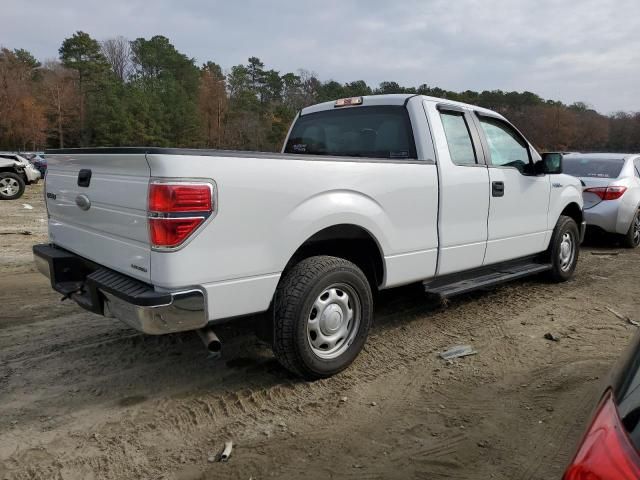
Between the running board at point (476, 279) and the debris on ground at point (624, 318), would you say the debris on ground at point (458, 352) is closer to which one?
the running board at point (476, 279)

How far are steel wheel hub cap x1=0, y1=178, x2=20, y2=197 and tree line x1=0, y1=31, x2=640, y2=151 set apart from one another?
38.1 metres

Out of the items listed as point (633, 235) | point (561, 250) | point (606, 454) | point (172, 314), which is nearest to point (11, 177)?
point (172, 314)

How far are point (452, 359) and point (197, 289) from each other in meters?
2.17

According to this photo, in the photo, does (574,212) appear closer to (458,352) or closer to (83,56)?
(458,352)

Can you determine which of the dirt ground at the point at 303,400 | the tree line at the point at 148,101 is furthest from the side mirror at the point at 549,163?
the tree line at the point at 148,101

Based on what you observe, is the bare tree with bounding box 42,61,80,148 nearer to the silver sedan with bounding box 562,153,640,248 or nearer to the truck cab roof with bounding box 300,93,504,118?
the silver sedan with bounding box 562,153,640,248

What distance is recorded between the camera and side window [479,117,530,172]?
493cm

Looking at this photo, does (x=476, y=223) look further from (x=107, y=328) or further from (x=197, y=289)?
(x=107, y=328)

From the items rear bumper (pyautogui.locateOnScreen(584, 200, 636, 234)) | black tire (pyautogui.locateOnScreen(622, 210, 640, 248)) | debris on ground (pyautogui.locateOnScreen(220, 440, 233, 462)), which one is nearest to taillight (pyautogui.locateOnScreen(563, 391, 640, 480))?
debris on ground (pyautogui.locateOnScreen(220, 440, 233, 462))

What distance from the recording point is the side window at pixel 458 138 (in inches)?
173

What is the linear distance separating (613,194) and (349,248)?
623 cm

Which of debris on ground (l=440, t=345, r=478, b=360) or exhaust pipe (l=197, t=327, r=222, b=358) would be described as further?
debris on ground (l=440, t=345, r=478, b=360)

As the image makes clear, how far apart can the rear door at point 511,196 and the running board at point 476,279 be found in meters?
0.14

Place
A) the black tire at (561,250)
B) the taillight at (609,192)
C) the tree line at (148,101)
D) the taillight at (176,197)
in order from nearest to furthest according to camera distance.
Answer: the taillight at (176,197) < the black tire at (561,250) < the taillight at (609,192) < the tree line at (148,101)
